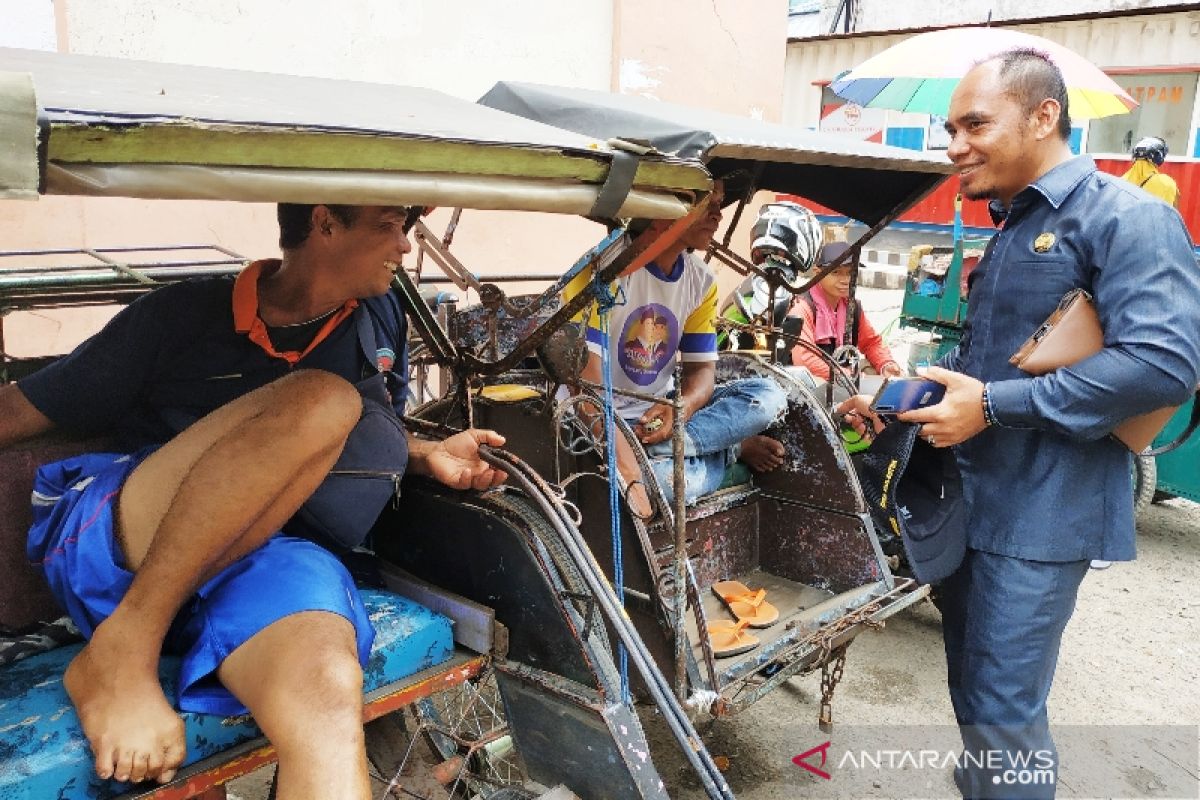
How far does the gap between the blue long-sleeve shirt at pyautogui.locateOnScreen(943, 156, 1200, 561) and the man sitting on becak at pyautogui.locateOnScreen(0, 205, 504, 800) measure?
53.7 inches

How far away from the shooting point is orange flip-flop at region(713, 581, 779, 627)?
A: 3383mm

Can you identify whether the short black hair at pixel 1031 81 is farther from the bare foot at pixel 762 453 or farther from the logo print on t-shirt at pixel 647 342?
the bare foot at pixel 762 453

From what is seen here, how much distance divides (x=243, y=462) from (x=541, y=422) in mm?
1108

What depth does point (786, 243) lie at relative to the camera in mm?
4484

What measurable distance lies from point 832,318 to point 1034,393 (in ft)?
9.47

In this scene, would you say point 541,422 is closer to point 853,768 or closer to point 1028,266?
point 1028,266

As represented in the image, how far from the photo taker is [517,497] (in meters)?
2.30

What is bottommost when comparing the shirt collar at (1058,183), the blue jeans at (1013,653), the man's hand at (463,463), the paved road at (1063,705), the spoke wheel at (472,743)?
the paved road at (1063,705)

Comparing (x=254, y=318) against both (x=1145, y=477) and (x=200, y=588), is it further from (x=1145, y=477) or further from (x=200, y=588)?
(x=1145, y=477)

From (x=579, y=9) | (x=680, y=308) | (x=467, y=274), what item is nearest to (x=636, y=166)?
(x=467, y=274)

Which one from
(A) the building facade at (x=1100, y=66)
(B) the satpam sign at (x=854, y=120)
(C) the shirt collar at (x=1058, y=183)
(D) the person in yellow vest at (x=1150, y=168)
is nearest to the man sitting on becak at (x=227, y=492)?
(C) the shirt collar at (x=1058, y=183)

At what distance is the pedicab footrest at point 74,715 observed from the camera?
64.9 inches

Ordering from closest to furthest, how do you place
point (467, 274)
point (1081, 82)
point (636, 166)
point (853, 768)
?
point (636, 166) → point (467, 274) → point (853, 768) → point (1081, 82)

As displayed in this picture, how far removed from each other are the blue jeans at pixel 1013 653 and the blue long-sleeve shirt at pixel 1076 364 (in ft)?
0.23
